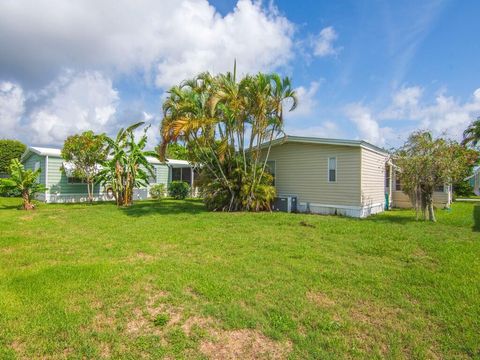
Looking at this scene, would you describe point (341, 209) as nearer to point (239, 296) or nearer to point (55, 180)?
point (239, 296)

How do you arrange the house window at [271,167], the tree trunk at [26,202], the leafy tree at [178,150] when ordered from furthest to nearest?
the house window at [271,167] < the leafy tree at [178,150] < the tree trunk at [26,202]

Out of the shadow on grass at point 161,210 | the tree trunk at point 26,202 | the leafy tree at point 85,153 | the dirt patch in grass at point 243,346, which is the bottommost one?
the dirt patch in grass at point 243,346

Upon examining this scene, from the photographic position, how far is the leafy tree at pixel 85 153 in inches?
644

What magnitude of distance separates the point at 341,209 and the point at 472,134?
63.9 feet

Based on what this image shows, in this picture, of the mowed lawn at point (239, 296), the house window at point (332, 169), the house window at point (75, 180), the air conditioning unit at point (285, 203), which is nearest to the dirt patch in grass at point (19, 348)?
the mowed lawn at point (239, 296)

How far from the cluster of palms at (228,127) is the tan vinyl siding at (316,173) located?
108 centimetres

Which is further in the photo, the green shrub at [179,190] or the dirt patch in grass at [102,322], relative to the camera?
the green shrub at [179,190]

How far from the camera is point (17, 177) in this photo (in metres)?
13.6

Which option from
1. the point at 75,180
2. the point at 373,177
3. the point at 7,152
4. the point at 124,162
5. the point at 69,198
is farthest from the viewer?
the point at 7,152

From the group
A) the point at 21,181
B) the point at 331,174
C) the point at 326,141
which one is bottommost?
the point at 21,181

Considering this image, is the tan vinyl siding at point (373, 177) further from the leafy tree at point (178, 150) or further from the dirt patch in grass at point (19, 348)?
the dirt patch in grass at point (19, 348)

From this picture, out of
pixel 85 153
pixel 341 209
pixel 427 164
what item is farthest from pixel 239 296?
pixel 85 153

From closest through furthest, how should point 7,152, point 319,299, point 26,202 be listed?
point 319,299, point 26,202, point 7,152

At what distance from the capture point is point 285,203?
13.9 meters
